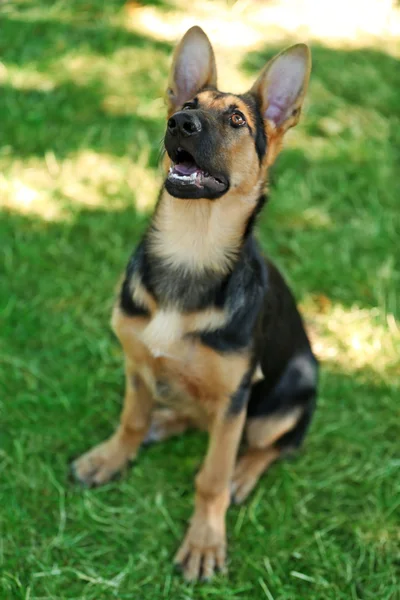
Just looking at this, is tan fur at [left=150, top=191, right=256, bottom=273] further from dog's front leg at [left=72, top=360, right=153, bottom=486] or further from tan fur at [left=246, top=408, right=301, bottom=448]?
tan fur at [left=246, top=408, right=301, bottom=448]

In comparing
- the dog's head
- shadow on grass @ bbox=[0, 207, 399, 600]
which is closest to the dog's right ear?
the dog's head

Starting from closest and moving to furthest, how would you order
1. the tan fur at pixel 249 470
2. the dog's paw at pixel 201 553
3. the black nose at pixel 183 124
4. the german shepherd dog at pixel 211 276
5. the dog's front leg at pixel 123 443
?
1. the black nose at pixel 183 124
2. the german shepherd dog at pixel 211 276
3. the dog's paw at pixel 201 553
4. the dog's front leg at pixel 123 443
5. the tan fur at pixel 249 470

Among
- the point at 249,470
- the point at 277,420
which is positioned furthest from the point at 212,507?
the point at 277,420

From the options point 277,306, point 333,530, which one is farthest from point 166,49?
point 333,530

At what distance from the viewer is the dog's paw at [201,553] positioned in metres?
3.79

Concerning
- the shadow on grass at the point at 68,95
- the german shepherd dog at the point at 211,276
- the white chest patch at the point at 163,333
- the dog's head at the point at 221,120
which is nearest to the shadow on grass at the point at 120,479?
the german shepherd dog at the point at 211,276

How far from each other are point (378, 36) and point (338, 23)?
53 cm

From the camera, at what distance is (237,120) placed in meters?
3.47

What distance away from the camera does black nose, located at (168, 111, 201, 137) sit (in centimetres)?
313

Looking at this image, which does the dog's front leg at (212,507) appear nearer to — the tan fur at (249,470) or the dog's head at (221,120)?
the tan fur at (249,470)

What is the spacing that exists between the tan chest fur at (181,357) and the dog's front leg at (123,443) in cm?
36

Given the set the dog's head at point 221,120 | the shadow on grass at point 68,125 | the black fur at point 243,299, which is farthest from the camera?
the shadow on grass at point 68,125

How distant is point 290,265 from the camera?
584 cm

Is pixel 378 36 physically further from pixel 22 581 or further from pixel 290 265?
pixel 22 581
